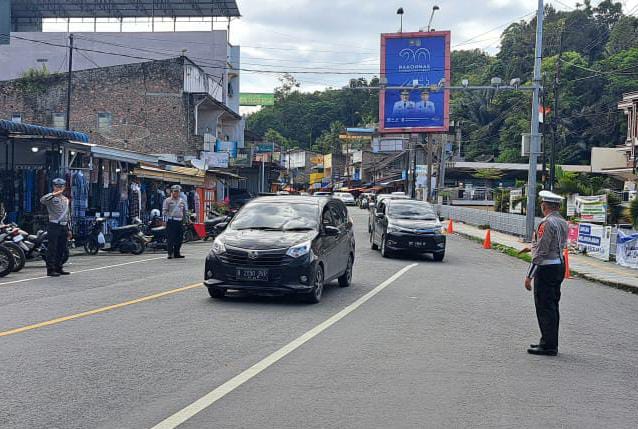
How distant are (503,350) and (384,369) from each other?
1.96 metres

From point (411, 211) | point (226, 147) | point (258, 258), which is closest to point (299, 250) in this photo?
point (258, 258)

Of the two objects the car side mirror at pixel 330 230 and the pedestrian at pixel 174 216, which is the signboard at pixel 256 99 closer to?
the pedestrian at pixel 174 216

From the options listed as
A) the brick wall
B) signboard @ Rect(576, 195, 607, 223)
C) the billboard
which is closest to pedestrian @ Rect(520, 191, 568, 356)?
signboard @ Rect(576, 195, 607, 223)

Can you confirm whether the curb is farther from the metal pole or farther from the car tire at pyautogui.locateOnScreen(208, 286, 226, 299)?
the car tire at pyautogui.locateOnScreen(208, 286, 226, 299)

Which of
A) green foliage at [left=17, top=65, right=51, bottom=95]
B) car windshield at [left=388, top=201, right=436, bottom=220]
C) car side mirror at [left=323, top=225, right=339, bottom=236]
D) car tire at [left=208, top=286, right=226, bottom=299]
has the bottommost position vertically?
car tire at [left=208, top=286, right=226, bottom=299]

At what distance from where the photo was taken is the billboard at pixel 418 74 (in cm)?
4181

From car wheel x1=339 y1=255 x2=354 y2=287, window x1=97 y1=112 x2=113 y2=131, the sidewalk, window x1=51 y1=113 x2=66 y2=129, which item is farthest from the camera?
window x1=97 y1=112 x2=113 y2=131

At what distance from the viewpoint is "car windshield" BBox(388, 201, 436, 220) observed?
22.0m

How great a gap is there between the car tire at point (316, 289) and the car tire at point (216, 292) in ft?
4.37

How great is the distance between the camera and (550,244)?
8.48 m

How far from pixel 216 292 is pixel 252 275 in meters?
0.93

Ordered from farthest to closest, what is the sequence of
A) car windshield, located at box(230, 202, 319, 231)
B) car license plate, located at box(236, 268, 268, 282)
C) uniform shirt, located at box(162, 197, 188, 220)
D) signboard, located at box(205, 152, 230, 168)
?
signboard, located at box(205, 152, 230, 168) < uniform shirt, located at box(162, 197, 188, 220) < car windshield, located at box(230, 202, 319, 231) < car license plate, located at box(236, 268, 268, 282)

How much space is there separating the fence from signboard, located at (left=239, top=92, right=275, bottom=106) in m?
63.2

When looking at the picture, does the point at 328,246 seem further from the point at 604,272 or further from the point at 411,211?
the point at 604,272
